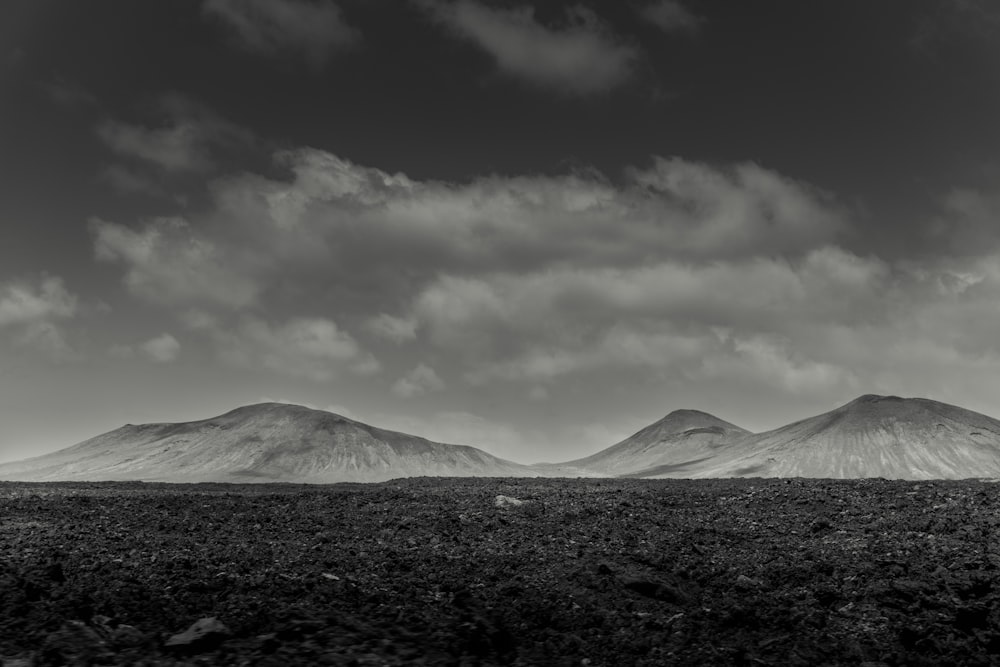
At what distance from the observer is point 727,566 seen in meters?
16.7

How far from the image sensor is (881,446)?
541 ft

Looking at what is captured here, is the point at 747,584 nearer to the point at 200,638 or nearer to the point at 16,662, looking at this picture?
the point at 200,638

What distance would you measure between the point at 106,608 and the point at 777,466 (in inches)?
6802

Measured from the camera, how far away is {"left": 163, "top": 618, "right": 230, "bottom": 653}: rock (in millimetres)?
11172

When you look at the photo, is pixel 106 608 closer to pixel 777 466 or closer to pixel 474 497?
pixel 474 497

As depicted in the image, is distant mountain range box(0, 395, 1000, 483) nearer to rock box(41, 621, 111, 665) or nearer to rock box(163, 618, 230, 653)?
rock box(163, 618, 230, 653)

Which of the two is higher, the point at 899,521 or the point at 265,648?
the point at 899,521

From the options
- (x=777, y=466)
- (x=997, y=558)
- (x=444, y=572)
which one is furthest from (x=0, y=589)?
(x=777, y=466)

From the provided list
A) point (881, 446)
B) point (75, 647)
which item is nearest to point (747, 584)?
point (75, 647)

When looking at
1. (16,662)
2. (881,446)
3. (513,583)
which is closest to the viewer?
(16,662)

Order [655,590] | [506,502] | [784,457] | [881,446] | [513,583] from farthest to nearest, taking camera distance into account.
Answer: [784,457] < [881,446] < [506,502] < [513,583] < [655,590]

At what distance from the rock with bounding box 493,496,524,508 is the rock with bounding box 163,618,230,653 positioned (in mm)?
12763

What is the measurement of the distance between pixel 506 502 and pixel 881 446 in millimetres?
167528

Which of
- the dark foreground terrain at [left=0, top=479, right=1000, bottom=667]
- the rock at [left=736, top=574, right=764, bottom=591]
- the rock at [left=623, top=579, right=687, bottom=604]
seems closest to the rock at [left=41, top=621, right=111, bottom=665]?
the dark foreground terrain at [left=0, top=479, right=1000, bottom=667]
